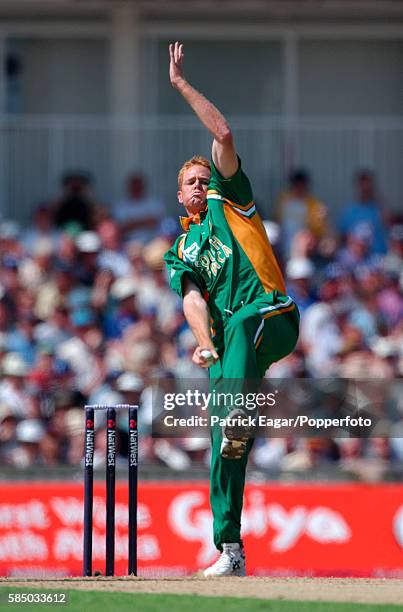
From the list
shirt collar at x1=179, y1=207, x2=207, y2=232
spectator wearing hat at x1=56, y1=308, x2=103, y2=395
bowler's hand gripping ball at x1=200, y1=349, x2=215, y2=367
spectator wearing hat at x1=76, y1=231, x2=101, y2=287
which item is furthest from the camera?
spectator wearing hat at x1=76, y1=231, x2=101, y2=287

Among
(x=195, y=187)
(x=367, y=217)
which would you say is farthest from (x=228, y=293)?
(x=367, y=217)

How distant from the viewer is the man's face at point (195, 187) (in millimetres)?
9062

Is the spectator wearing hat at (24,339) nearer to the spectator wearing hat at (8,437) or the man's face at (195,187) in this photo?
the spectator wearing hat at (8,437)

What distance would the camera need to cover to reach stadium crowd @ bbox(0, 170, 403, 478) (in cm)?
1295

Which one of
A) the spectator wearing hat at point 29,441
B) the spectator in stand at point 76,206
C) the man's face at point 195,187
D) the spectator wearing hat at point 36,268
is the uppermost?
the man's face at point 195,187

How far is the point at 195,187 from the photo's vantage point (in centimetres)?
908

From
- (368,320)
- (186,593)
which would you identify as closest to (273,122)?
(368,320)

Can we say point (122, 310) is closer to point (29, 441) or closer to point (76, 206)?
point (76, 206)

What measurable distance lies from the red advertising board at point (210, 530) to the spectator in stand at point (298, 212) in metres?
4.69

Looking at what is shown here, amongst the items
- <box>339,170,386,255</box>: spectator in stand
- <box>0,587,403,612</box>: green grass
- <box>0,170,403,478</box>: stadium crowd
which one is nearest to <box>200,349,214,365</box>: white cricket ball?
<box>0,587,403,612</box>: green grass

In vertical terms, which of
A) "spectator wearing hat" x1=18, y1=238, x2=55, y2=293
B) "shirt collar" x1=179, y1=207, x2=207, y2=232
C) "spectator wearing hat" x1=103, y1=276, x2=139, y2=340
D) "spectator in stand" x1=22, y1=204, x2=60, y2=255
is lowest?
"spectator wearing hat" x1=103, y1=276, x2=139, y2=340

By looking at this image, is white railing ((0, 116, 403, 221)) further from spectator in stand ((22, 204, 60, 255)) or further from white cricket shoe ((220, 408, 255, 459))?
white cricket shoe ((220, 408, 255, 459))

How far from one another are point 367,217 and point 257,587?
9309mm

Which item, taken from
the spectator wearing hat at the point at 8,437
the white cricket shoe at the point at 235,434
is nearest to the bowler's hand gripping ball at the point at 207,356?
the white cricket shoe at the point at 235,434
